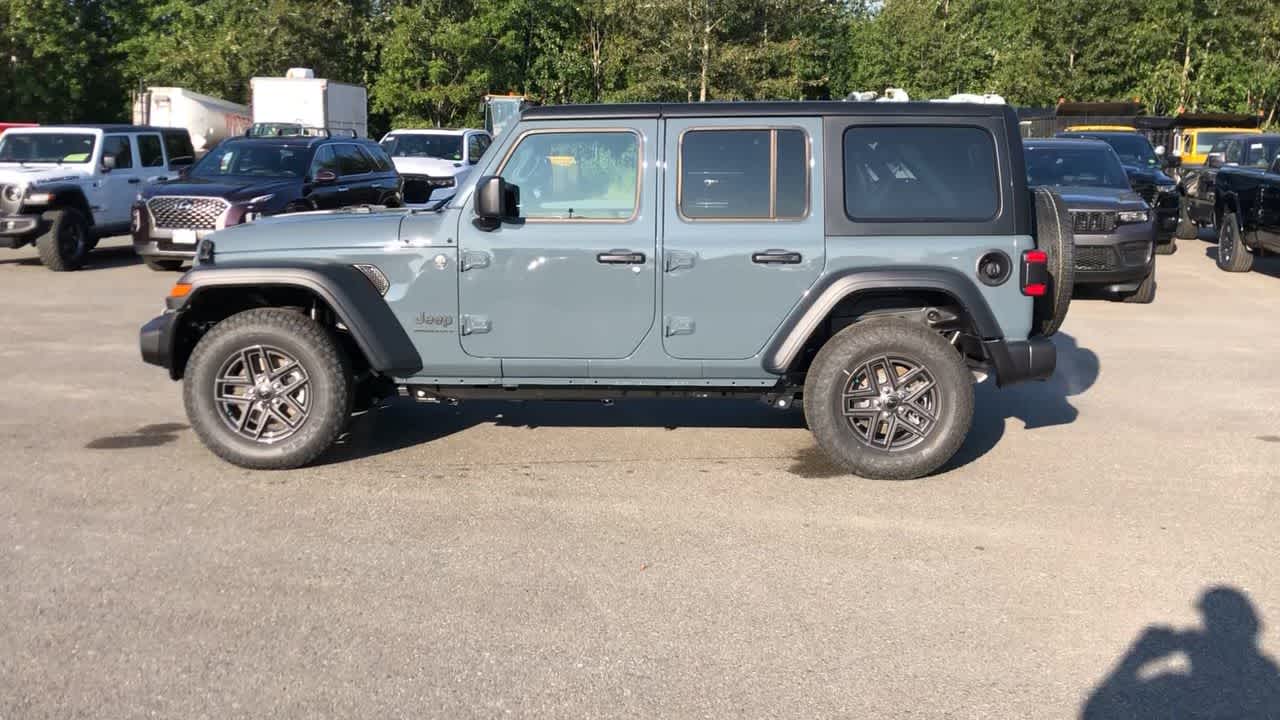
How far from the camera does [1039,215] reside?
21.8ft

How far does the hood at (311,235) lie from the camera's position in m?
6.52

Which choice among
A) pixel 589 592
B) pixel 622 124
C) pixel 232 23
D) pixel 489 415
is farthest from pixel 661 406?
pixel 232 23

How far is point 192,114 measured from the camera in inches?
1608

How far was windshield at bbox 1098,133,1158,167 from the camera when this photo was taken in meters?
20.2

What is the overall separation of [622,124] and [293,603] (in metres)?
3.00

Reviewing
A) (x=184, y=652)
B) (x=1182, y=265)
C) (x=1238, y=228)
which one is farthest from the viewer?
(x=1182, y=265)

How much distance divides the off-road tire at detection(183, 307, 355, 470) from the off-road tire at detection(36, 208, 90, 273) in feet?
35.9

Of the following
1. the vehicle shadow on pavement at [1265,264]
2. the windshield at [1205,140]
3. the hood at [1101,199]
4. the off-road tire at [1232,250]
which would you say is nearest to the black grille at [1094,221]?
the hood at [1101,199]

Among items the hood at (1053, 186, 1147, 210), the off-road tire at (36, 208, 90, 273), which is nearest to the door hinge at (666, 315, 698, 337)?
the hood at (1053, 186, 1147, 210)

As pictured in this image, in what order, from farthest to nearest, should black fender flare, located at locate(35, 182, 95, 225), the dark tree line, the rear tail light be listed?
the dark tree line
black fender flare, located at locate(35, 182, 95, 225)
the rear tail light

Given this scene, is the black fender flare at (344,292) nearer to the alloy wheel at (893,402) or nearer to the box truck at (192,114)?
the alloy wheel at (893,402)

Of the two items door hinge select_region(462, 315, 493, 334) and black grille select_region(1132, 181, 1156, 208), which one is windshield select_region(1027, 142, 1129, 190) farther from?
door hinge select_region(462, 315, 493, 334)

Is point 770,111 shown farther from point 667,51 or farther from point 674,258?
point 667,51

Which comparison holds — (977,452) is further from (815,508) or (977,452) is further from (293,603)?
(293,603)
